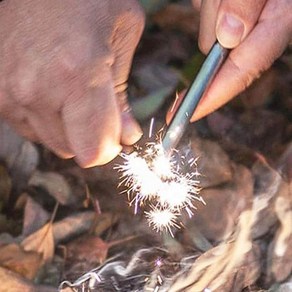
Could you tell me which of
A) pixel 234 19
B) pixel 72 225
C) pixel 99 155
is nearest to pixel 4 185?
pixel 72 225

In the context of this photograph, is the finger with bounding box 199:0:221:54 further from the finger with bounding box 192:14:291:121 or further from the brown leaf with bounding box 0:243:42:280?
the brown leaf with bounding box 0:243:42:280

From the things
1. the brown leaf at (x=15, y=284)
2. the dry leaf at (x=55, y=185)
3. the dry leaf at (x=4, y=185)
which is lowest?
the dry leaf at (x=55, y=185)

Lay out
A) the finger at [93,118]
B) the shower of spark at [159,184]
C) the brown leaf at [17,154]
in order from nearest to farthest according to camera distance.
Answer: the finger at [93,118] → the shower of spark at [159,184] → the brown leaf at [17,154]

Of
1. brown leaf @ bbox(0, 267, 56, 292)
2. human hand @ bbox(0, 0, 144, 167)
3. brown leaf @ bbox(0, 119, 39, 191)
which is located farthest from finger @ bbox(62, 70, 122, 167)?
brown leaf @ bbox(0, 119, 39, 191)

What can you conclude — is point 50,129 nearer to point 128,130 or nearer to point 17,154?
point 128,130

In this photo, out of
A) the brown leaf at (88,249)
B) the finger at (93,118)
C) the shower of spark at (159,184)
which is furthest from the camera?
the brown leaf at (88,249)

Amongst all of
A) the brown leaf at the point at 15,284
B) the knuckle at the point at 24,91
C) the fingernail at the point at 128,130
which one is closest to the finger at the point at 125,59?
the fingernail at the point at 128,130

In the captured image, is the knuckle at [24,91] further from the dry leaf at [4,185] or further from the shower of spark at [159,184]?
the dry leaf at [4,185]

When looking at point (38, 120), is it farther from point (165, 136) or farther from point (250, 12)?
point (250, 12)
